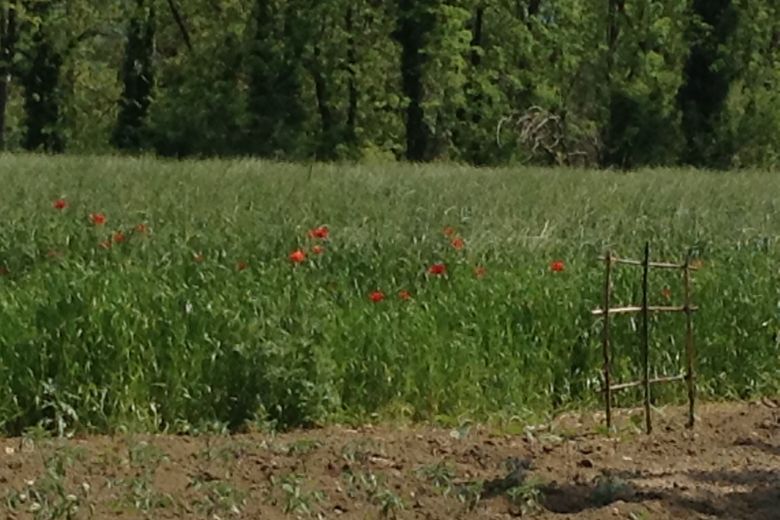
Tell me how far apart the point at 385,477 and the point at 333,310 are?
2.22 m

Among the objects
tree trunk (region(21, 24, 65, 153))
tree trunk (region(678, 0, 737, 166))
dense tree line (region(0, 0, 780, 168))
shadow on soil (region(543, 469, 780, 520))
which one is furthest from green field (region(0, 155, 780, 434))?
tree trunk (region(21, 24, 65, 153))

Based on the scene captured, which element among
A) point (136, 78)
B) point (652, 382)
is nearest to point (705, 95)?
point (136, 78)

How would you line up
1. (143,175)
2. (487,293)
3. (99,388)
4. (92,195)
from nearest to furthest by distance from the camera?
(99,388)
(487,293)
(92,195)
(143,175)

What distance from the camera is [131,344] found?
7762mm

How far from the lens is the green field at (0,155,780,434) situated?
7719 mm

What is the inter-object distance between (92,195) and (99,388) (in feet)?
19.2

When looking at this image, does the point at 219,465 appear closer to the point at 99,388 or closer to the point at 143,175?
the point at 99,388

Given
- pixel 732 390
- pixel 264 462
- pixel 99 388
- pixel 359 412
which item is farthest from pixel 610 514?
pixel 732 390

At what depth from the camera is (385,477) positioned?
6.41m

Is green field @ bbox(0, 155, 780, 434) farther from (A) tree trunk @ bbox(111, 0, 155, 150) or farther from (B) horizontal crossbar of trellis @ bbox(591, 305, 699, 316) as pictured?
(A) tree trunk @ bbox(111, 0, 155, 150)

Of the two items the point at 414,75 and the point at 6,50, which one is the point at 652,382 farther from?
the point at 6,50

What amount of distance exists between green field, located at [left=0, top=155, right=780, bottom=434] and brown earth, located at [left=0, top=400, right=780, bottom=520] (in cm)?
40

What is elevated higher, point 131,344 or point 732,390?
point 131,344

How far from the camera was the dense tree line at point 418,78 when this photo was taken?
37.0 metres
